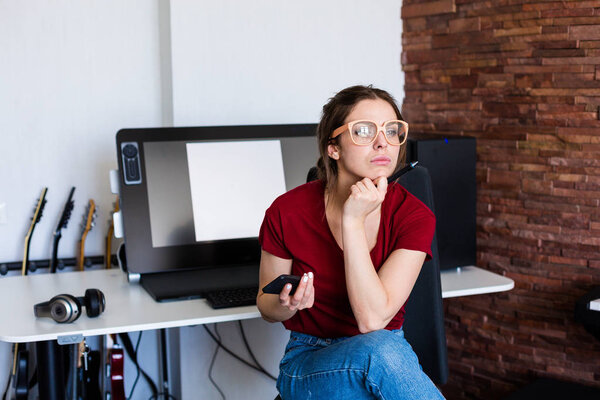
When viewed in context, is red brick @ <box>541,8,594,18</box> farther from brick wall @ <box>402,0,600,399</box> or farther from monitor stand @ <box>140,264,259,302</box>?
monitor stand @ <box>140,264,259,302</box>

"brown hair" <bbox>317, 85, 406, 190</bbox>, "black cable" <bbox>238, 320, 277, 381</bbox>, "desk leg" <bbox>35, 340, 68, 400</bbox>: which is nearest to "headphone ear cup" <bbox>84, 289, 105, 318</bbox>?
"desk leg" <bbox>35, 340, 68, 400</bbox>

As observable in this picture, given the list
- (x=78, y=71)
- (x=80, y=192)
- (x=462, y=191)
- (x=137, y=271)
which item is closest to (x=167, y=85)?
(x=78, y=71)

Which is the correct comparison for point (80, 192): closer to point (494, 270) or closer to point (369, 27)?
point (369, 27)

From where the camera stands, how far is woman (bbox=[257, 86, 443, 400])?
4.51 ft

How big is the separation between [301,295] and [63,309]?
25.2 inches

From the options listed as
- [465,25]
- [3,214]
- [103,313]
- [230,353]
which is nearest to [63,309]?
[103,313]

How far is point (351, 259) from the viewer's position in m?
1.46

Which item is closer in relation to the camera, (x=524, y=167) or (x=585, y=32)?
(x=585, y=32)

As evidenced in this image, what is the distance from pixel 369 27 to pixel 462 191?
843mm

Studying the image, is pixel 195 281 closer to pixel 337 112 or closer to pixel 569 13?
pixel 337 112

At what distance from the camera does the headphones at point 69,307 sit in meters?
1.68

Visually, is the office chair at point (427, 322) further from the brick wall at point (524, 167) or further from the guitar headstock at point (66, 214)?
the guitar headstock at point (66, 214)

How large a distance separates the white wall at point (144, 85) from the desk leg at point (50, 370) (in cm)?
83

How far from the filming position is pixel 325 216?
64.0 inches
